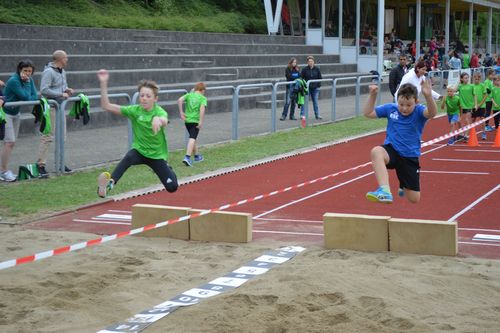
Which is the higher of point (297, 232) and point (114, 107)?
point (114, 107)

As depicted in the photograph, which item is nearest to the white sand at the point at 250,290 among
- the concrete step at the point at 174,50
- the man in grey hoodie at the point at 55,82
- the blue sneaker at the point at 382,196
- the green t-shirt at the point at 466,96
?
the blue sneaker at the point at 382,196

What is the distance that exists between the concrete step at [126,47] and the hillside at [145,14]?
2232mm

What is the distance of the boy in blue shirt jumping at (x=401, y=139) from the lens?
10234 millimetres

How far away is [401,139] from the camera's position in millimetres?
10438

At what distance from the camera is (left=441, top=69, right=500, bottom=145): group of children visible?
865 inches

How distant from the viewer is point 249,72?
3316 centimetres

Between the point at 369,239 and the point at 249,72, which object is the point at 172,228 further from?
the point at 249,72

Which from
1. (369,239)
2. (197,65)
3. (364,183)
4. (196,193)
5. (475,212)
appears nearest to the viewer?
(369,239)

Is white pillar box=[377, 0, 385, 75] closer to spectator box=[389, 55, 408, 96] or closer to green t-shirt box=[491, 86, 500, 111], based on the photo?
green t-shirt box=[491, 86, 500, 111]

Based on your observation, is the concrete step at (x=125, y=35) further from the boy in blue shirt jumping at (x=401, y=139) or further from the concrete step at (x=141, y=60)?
the boy in blue shirt jumping at (x=401, y=139)

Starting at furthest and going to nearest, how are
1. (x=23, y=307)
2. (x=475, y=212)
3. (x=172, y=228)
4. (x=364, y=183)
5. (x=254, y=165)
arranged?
(x=254, y=165), (x=364, y=183), (x=475, y=212), (x=172, y=228), (x=23, y=307)

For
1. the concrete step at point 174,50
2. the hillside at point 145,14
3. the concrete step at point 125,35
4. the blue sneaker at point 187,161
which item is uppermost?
the hillside at point 145,14

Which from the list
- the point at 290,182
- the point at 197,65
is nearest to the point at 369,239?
the point at 290,182

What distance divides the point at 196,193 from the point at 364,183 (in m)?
3.08
